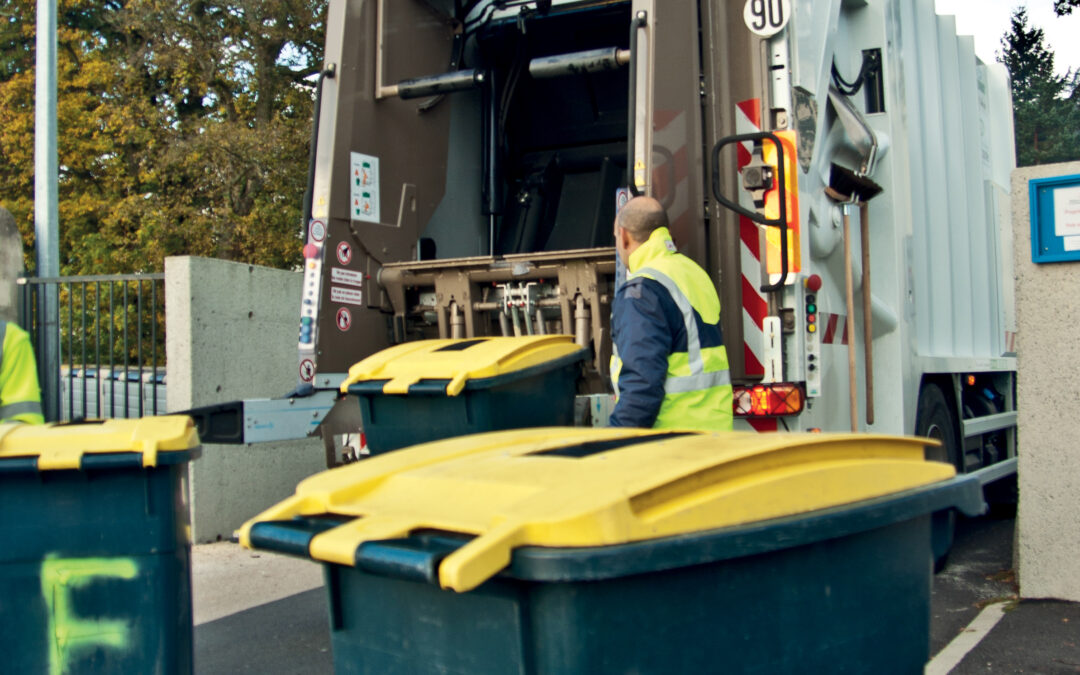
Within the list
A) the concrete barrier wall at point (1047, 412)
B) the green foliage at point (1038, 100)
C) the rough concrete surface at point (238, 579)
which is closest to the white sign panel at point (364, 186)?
the rough concrete surface at point (238, 579)

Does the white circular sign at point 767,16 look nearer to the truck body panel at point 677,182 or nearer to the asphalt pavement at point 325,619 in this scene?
the truck body panel at point 677,182

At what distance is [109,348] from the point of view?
6.38 m

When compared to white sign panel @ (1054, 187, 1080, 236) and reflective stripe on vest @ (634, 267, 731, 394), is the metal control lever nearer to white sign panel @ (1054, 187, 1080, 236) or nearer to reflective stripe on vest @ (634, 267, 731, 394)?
reflective stripe on vest @ (634, 267, 731, 394)

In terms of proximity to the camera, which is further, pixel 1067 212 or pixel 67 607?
pixel 1067 212

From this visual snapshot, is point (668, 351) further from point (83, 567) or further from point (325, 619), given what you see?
point (325, 619)

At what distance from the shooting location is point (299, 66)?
18062 mm

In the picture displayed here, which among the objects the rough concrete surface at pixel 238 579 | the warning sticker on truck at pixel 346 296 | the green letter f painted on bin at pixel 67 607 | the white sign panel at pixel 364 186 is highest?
the white sign panel at pixel 364 186

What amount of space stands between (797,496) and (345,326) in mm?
3092

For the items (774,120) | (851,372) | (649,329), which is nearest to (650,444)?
(649,329)

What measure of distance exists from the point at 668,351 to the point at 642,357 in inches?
4.2

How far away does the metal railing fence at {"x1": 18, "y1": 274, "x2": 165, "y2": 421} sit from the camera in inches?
244

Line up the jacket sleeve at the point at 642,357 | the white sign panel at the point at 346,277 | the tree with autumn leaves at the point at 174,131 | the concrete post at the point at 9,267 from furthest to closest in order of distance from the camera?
the tree with autumn leaves at the point at 174,131 < the concrete post at the point at 9,267 < the white sign panel at the point at 346,277 < the jacket sleeve at the point at 642,357

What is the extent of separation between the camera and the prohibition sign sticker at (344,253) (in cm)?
449

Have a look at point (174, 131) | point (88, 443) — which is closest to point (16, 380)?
point (88, 443)
